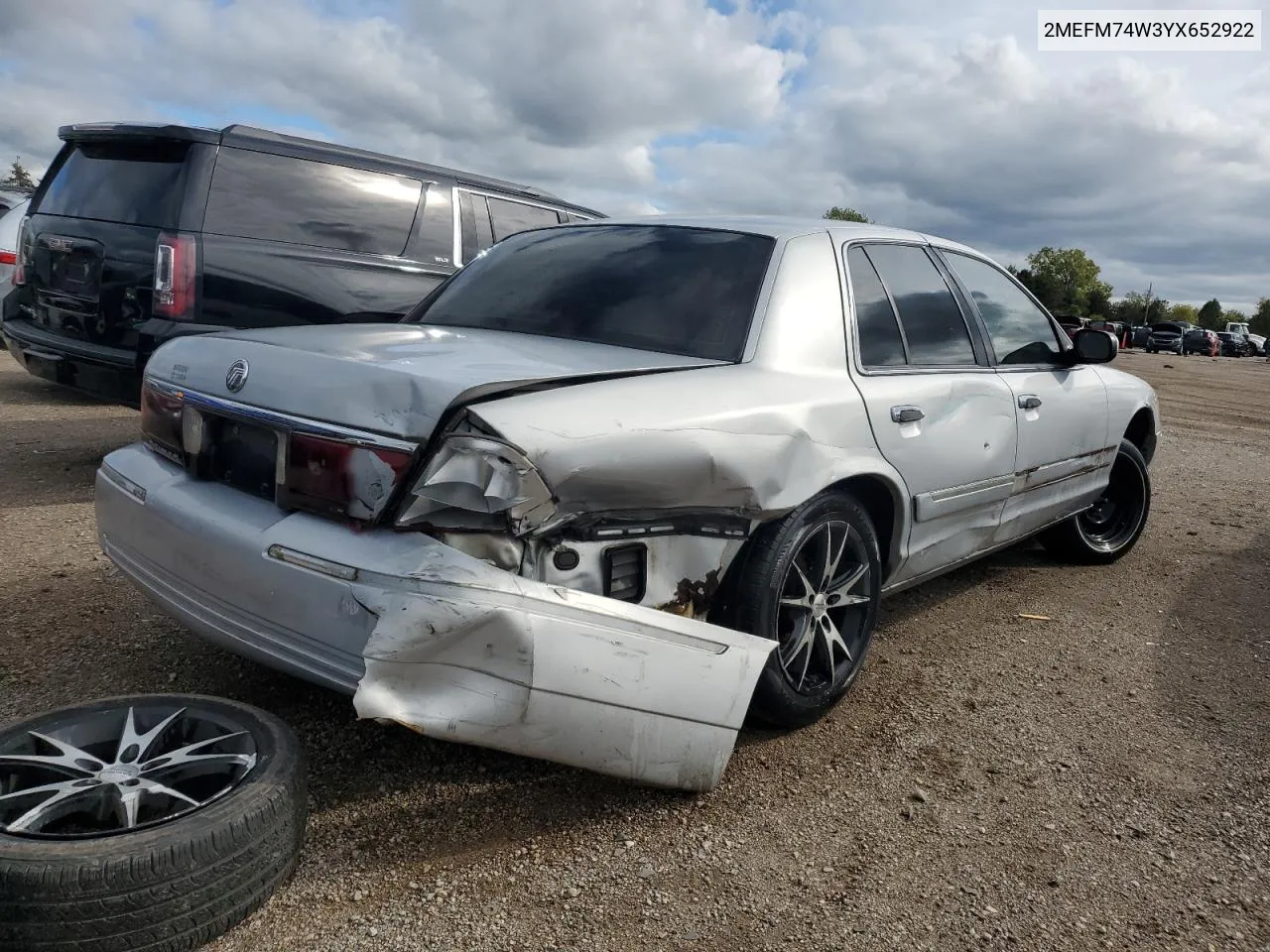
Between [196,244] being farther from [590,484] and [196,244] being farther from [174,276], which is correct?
[590,484]

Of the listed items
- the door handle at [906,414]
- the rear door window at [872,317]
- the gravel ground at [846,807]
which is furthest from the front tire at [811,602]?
the rear door window at [872,317]

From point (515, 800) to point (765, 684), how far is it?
741 millimetres

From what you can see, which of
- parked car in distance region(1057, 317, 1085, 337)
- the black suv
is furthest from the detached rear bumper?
parked car in distance region(1057, 317, 1085, 337)

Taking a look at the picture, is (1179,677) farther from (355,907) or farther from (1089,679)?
(355,907)

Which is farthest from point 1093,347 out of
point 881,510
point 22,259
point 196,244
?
point 22,259

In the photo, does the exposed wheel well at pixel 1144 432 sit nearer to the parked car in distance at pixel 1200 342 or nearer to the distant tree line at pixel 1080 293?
the parked car in distance at pixel 1200 342

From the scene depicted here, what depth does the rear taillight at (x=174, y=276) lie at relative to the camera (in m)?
4.74

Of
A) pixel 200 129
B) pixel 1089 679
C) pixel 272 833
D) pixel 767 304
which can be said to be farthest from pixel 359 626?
pixel 200 129

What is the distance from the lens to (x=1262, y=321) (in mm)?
95000

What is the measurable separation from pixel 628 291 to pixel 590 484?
3.38 feet

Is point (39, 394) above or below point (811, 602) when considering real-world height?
below

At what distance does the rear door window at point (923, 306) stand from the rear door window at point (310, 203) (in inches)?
129

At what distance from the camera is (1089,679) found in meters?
Answer: 3.47

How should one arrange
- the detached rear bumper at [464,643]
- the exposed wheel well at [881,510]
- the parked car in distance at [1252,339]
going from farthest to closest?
the parked car in distance at [1252,339], the exposed wheel well at [881,510], the detached rear bumper at [464,643]
